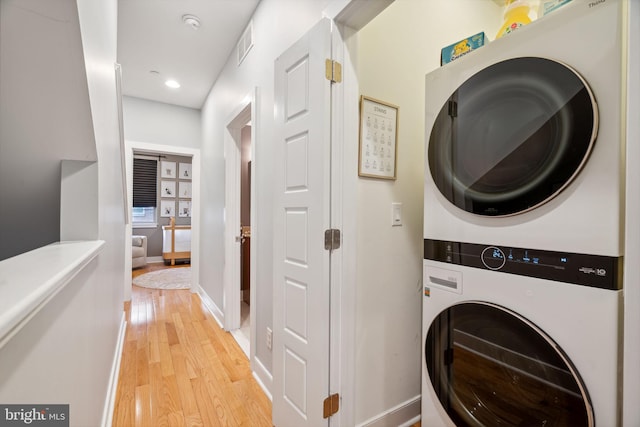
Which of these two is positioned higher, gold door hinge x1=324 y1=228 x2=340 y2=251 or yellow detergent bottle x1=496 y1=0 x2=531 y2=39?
yellow detergent bottle x1=496 y1=0 x2=531 y2=39

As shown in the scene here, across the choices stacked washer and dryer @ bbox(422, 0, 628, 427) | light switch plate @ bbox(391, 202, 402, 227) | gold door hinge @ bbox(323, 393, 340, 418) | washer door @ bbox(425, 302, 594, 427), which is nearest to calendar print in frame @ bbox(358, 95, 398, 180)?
light switch plate @ bbox(391, 202, 402, 227)

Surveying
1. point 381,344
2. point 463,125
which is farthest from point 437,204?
point 381,344

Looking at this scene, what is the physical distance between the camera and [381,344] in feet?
4.87

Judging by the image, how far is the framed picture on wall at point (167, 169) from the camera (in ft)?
21.2

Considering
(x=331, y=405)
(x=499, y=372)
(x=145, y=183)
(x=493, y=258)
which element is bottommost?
(x=331, y=405)

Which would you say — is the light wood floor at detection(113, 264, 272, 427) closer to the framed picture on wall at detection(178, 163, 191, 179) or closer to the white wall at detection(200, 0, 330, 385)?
the white wall at detection(200, 0, 330, 385)

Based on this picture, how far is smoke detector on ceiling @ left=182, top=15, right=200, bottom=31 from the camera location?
7.46 ft

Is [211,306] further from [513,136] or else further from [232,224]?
[513,136]

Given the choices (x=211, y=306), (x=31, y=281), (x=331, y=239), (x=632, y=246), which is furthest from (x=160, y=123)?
(x=632, y=246)

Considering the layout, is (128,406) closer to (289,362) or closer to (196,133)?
(289,362)

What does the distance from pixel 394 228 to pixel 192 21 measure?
7.57ft

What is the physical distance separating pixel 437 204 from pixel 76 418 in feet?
4.78

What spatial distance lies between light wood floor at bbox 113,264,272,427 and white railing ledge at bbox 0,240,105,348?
1267 millimetres

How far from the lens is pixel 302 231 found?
4.48 feet
